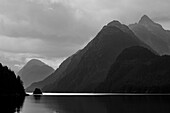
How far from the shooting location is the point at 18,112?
104 metres

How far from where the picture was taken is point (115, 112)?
10381 cm

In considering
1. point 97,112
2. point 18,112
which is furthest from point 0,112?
point 97,112

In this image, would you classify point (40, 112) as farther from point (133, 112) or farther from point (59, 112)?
point (133, 112)

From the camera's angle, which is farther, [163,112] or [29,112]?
[29,112]

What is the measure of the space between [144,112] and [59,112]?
1088 inches

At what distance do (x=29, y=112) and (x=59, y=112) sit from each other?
9811 millimetres

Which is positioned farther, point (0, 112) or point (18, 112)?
point (18, 112)

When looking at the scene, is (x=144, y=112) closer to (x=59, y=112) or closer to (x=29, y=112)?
(x=59, y=112)

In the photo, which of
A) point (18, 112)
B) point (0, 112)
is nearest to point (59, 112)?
point (18, 112)

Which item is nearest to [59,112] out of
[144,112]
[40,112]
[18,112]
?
[40,112]

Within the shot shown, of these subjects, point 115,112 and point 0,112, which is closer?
point 0,112

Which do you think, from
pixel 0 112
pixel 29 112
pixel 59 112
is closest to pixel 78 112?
pixel 59 112

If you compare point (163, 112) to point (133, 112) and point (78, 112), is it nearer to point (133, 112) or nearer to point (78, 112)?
point (133, 112)

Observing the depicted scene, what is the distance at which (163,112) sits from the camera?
98.8 meters
